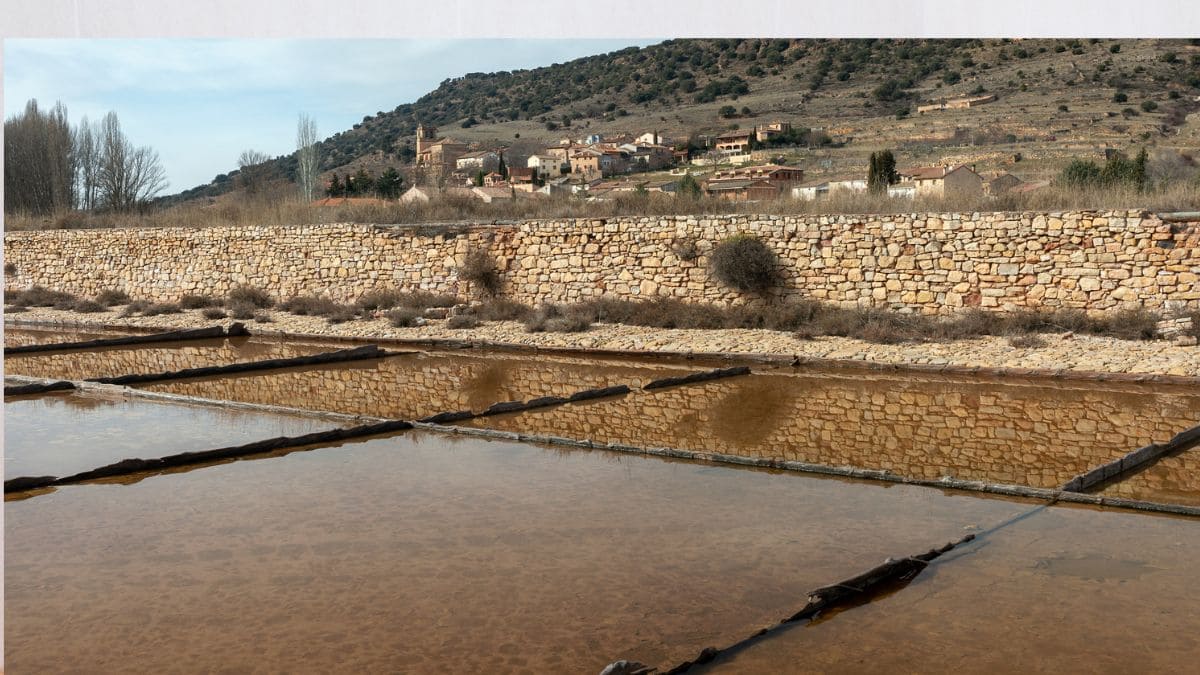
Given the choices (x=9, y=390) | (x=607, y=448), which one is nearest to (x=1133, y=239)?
(x=607, y=448)

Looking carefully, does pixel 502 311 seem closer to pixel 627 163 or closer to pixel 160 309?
pixel 160 309

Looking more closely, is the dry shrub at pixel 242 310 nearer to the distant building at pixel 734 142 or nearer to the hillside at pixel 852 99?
the hillside at pixel 852 99

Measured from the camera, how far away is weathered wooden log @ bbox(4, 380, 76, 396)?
1129 centimetres

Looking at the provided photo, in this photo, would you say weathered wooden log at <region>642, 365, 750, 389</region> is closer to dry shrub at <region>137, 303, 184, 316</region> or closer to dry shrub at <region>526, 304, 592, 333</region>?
dry shrub at <region>526, 304, 592, 333</region>

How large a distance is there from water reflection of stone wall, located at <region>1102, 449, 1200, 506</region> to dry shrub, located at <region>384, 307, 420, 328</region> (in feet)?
39.0

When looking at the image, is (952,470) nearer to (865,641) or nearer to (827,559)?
(827,559)

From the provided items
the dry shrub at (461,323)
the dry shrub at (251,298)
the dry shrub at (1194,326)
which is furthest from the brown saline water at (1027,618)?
the dry shrub at (251,298)

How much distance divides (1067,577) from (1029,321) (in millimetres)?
8830

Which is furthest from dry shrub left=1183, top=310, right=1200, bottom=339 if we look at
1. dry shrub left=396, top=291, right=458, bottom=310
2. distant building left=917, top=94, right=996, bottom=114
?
distant building left=917, top=94, right=996, bottom=114

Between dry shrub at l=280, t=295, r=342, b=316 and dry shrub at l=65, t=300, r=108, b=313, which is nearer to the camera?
dry shrub at l=280, t=295, r=342, b=316

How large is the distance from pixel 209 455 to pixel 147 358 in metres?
7.75

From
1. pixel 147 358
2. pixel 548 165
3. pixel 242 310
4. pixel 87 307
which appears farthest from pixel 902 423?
pixel 548 165

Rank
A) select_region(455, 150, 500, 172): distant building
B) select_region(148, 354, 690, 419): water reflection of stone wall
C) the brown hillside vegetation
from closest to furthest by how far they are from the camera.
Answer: select_region(148, 354, 690, 419): water reflection of stone wall
the brown hillside vegetation
select_region(455, 150, 500, 172): distant building

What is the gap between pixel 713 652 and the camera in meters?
4.23
